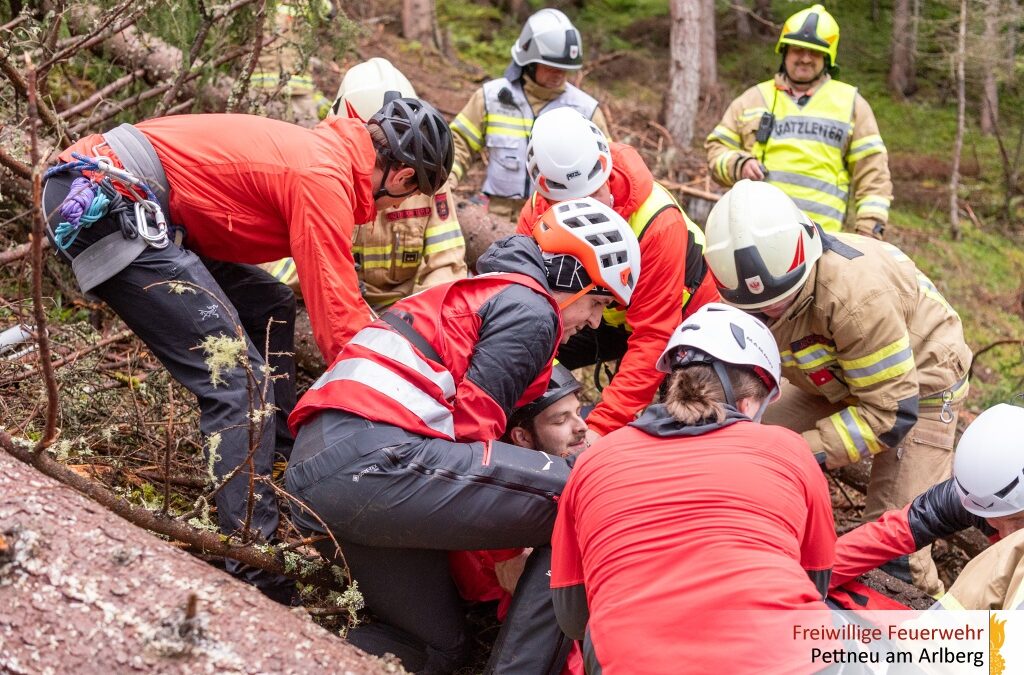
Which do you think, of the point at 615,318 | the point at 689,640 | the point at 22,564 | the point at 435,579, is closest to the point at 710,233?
the point at 615,318

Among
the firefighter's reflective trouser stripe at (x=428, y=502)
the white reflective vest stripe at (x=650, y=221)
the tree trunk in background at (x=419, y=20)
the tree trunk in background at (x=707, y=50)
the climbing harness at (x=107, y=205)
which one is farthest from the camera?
the tree trunk in background at (x=707, y=50)

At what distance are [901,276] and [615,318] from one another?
4.25 ft

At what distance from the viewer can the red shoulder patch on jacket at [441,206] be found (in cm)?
462

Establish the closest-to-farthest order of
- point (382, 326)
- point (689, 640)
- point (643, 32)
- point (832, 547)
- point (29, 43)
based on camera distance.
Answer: point (689, 640), point (832, 547), point (382, 326), point (29, 43), point (643, 32)

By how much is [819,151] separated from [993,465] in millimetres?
3113

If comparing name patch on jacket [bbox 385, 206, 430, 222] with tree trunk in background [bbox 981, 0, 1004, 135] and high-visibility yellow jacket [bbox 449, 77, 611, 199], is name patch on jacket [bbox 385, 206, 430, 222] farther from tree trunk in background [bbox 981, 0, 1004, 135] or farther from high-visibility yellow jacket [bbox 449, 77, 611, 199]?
tree trunk in background [bbox 981, 0, 1004, 135]

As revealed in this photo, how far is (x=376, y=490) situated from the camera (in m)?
2.84

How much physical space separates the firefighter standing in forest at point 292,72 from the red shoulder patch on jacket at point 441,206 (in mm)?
1191

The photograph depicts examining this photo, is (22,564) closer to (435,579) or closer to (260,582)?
(260,582)

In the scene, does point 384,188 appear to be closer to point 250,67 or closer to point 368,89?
point 368,89

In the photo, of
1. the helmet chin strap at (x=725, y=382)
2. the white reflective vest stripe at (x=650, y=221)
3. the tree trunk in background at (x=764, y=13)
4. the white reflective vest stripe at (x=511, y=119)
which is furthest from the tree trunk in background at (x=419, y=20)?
the helmet chin strap at (x=725, y=382)

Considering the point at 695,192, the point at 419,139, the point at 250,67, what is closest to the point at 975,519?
the point at 419,139

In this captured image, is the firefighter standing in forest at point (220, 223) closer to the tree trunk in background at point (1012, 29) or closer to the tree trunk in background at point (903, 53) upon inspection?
the tree trunk in background at point (1012, 29)

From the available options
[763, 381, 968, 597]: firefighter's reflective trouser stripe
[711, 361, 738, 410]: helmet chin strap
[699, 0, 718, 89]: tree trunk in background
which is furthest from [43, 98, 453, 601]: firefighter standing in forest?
[699, 0, 718, 89]: tree trunk in background
